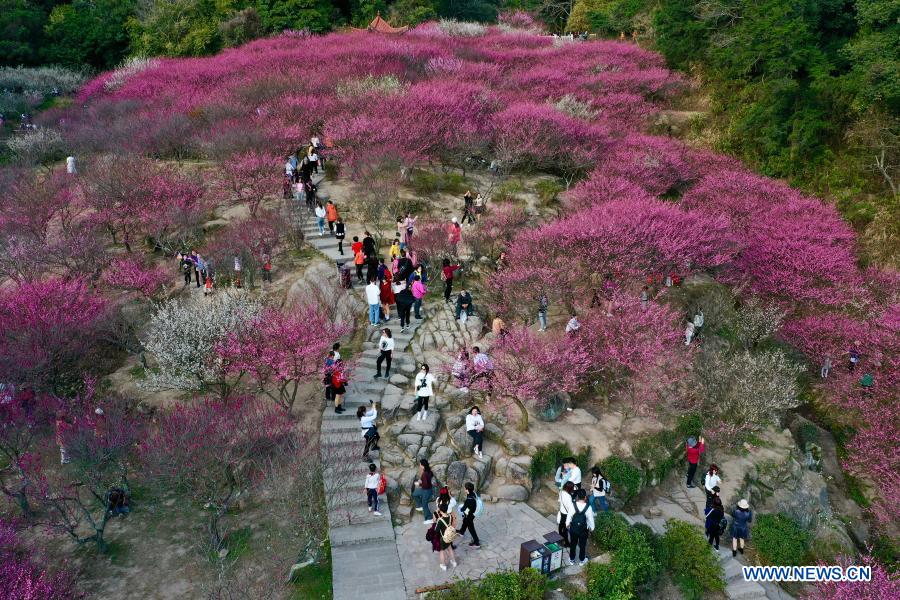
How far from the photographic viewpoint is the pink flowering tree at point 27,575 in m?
10.5

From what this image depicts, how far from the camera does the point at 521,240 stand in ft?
70.3

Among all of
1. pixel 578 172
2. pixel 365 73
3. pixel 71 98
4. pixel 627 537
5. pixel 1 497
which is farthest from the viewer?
pixel 71 98

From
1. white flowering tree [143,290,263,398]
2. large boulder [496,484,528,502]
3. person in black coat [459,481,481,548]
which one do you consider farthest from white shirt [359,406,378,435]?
white flowering tree [143,290,263,398]

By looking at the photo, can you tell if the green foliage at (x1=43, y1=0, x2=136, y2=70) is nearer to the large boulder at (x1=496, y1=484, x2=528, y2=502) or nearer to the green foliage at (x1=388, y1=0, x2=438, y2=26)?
the green foliage at (x1=388, y1=0, x2=438, y2=26)

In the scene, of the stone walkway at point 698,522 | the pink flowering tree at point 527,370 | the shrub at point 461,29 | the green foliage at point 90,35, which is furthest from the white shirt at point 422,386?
the green foliage at point 90,35

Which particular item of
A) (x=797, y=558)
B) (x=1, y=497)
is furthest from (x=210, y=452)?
(x=797, y=558)

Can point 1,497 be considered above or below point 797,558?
above

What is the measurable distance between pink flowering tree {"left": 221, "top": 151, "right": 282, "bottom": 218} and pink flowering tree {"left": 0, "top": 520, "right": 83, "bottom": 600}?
559 inches

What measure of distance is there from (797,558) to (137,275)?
70.4 feet

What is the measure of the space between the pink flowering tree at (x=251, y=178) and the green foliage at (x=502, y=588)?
16844 mm

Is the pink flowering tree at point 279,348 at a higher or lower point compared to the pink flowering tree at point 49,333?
higher

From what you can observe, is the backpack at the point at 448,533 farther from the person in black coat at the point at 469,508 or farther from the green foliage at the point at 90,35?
the green foliage at the point at 90,35

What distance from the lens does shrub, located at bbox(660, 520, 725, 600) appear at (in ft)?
46.7

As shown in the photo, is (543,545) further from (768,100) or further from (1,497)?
(768,100)
